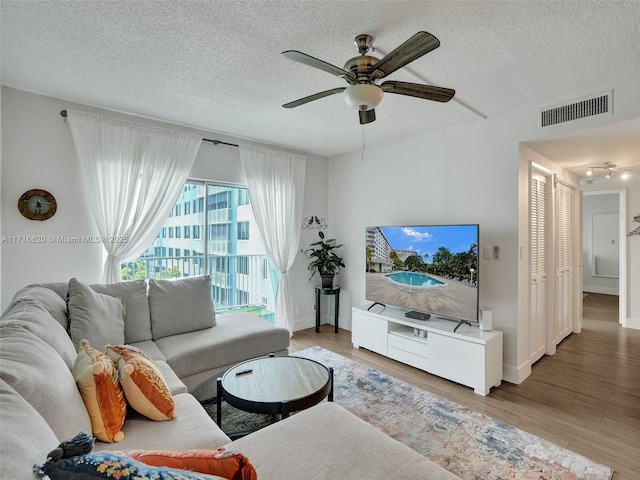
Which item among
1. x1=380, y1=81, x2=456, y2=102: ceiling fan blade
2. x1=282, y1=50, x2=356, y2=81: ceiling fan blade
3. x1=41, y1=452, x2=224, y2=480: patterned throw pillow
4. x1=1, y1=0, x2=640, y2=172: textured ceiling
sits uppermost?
x1=1, y1=0, x2=640, y2=172: textured ceiling

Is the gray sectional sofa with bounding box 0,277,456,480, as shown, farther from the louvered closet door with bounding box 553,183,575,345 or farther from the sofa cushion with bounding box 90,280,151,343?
the louvered closet door with bounding box 553,183,575,345

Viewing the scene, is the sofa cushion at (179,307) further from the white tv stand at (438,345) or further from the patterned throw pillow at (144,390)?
the white tv stand at (438,345)

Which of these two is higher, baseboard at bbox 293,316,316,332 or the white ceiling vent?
the white ceiling vent

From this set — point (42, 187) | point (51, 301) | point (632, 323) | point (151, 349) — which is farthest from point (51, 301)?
point (632, 323)

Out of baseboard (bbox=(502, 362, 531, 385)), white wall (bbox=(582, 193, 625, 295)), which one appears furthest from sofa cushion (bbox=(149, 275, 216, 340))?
white wall (bbox=(582, 193, 625, 295))

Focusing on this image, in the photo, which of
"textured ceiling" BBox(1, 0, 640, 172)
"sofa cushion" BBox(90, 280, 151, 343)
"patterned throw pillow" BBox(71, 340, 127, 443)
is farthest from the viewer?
"sofa cushion" BBox(90, 280, 151, 343)

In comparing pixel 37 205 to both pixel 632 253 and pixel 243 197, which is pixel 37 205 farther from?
pixel 632 253

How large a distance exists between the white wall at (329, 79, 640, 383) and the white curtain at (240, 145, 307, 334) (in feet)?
3.27

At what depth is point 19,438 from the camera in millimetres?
679

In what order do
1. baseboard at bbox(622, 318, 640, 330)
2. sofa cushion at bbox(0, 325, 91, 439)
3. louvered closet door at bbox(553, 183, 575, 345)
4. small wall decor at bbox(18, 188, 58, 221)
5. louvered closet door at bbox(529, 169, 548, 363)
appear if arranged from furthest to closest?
baseboard at bbox(622, 318, 640, 330)
louvered closet door at bbox(553, 183, 575, 345)
louvered closet door at bbox(529, 169, 548, 363)
small wall decor at bbox(18, 188, 58, 221)
sofa cushion at bbox(0, 325, 91, 439)

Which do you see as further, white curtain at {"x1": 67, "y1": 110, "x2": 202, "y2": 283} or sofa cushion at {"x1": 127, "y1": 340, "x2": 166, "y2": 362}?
white curtain at {"x1": 67, "y1": 110, "x2": 202, "y2": 283}

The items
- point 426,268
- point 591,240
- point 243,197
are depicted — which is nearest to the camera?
point 426,268

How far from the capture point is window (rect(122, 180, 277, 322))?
12.2 ft

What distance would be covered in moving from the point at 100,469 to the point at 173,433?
0.94 meters
